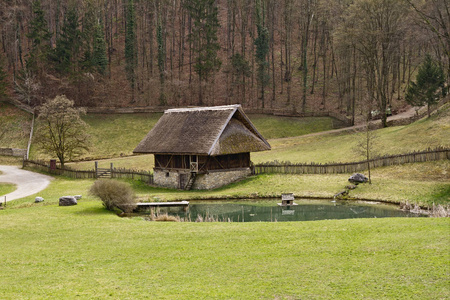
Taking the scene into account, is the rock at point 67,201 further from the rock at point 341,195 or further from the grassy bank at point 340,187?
the rock at point 341,195

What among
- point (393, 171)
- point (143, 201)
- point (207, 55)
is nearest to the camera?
point (143, 201)

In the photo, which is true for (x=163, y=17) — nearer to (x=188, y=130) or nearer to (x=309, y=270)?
(x=188, y=130)

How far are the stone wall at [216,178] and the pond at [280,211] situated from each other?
17.5ft

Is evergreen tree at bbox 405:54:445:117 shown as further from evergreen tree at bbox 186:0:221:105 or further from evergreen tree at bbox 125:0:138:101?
evergreen tree at bbox 125:0:138:101

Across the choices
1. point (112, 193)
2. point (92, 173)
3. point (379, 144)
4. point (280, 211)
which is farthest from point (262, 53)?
point (112, 193)

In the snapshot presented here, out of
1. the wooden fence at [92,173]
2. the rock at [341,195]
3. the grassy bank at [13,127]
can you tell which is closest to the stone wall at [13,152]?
the grassy bank at [13,127]

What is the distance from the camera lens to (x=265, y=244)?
16.6m

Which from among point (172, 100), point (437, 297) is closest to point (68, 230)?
point (437, 297)

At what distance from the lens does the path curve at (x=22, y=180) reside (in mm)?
35875

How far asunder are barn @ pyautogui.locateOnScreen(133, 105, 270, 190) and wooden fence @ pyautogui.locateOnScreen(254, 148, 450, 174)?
2401 mm

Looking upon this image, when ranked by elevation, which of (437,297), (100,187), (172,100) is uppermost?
(172,100)

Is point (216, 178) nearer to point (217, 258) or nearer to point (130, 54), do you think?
point (217, 258)

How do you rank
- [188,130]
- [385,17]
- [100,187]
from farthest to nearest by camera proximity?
1. [385,17]
2. [188,130]
3. [100,187]

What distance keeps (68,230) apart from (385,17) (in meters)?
43.3
